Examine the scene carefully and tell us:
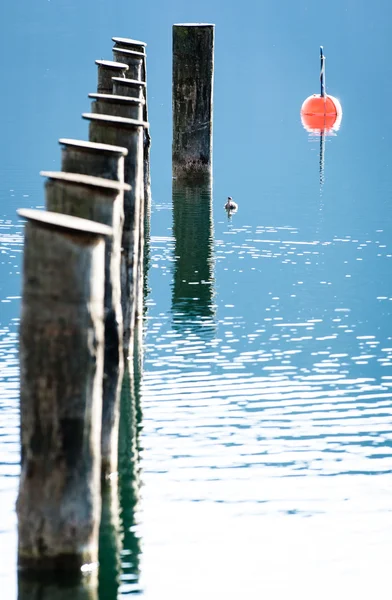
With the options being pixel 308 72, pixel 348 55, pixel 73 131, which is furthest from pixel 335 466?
pixel 348 55

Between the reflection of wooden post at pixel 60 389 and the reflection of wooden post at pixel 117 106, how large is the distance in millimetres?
4064

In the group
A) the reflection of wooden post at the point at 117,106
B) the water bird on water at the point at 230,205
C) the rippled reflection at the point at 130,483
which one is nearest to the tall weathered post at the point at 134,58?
the water bird on water at the point at 230,205

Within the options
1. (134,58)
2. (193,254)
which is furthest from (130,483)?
(134,58)

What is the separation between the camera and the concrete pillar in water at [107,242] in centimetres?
643

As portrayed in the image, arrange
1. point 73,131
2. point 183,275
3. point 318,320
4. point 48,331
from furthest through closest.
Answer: point 73,131 < point 183,275 < point 318,320 < point 48,331

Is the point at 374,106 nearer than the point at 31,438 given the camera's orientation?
No

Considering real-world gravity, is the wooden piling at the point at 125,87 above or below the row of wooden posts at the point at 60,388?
above

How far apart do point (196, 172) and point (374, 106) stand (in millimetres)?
13128

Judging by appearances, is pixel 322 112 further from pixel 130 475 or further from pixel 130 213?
pixel 130 475

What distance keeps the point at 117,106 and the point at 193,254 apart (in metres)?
4.91

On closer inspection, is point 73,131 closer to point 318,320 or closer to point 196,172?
point 196,172

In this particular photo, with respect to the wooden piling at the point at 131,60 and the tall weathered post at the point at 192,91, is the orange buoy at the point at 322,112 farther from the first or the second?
the wooden piling at the point at 131,60

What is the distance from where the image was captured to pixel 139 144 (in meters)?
9.13

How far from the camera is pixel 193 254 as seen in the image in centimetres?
1435
